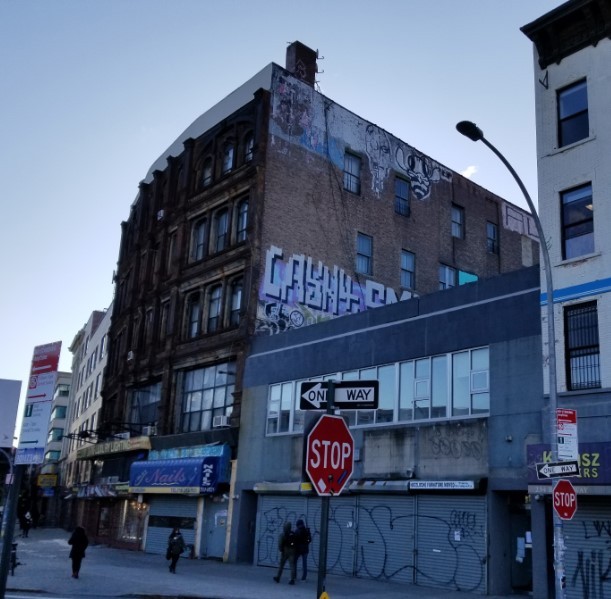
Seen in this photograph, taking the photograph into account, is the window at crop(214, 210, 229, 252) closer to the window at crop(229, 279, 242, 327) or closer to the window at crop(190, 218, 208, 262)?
the window at crop(190, 218, 208, 262)

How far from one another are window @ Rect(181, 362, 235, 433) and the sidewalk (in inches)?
273

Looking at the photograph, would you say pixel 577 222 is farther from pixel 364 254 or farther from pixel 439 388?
pixel 364 254

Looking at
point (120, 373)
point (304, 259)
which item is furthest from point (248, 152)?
point (120, 373)

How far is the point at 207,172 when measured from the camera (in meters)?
39.2

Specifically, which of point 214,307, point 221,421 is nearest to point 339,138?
point 214,307

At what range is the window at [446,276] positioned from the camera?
41.4 metres

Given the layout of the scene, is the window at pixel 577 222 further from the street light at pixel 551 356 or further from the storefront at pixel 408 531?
the storefront at pixel 408 531

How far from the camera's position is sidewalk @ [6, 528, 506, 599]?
1930cm

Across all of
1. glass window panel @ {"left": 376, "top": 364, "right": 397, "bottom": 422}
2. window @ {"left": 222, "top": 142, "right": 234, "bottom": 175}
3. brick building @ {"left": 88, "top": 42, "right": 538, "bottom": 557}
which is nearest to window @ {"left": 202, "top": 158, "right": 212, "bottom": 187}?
brick building @ {"left": 88, "top": 42, "right": 538, "bottom": 557}

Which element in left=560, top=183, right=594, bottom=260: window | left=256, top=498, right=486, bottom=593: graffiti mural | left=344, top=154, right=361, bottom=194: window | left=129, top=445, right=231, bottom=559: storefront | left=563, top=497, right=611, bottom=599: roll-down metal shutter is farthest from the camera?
left=344, top=154, right=361, bottom=194: window

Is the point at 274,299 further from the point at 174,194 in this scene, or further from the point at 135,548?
the point at 135,548

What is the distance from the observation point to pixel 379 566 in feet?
77.9

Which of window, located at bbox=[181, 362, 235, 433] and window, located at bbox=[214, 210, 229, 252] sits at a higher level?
window, located at bbox=[214, 210, 229, 252]

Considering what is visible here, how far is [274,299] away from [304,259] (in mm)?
2752
